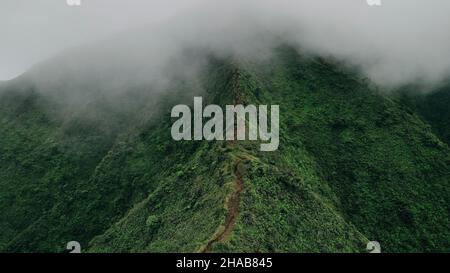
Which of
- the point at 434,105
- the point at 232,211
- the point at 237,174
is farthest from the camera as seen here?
the point at 434,105

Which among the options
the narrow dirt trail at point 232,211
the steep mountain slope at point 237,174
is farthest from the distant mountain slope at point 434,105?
the narrow dirt trail at point 232,211

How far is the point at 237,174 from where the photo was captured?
5916cm

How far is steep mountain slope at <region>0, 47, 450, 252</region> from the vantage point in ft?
188

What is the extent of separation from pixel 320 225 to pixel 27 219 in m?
52.0

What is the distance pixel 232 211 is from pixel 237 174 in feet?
22.5

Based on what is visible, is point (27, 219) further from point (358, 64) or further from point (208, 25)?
point (358, 64)

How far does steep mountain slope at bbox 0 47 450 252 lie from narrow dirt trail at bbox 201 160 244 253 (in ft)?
0.46

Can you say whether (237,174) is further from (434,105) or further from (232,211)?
(434,105)

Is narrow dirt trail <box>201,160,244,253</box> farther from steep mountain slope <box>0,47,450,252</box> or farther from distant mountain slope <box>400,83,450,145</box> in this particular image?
distant mountain slope <box>400,83,450,145</box>

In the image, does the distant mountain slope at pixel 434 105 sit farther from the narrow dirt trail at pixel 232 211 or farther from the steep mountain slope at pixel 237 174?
the narrow dirt trail at pixel 232 211

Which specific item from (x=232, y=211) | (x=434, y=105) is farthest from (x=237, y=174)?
→ (x=434, y=105)

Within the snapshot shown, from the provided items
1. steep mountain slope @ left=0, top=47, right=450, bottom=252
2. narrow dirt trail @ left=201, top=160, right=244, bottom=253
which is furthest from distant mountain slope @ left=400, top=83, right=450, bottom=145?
narrow dirt trail @ left=201, top=160, right=244, bottom=253

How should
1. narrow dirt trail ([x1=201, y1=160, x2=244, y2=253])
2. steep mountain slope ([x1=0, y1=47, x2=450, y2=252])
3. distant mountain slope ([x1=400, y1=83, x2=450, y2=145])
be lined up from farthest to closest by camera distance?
distant mountain slope ([x1=400, y1=83, x2=450, y2=145]), steep mountain slope ([x1=0, y1=47, x2=450, y2=252]), narrow dirt trail ([x1=201, y1=160, x2=244, y2=253])

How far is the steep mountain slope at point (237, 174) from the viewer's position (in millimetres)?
57219
